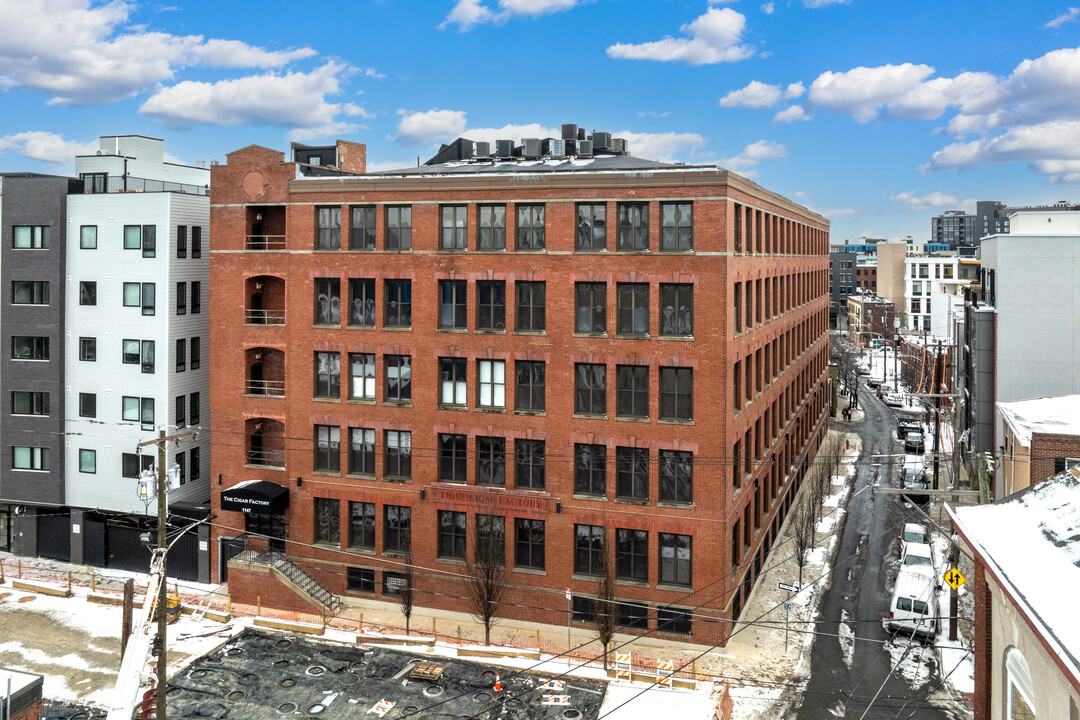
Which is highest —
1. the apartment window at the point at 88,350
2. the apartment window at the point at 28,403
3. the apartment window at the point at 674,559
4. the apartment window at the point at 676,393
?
the apartment window at the point at 88,350

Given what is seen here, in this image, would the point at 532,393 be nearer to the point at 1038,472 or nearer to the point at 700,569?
the point at 700,569

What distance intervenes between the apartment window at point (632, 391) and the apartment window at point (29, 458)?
35324mm

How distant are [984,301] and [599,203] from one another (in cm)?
3419

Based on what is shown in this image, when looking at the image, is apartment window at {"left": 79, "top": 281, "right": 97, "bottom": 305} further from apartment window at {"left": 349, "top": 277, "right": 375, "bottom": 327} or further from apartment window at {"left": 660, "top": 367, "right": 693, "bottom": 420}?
apartment window at {"left": 660, "top": 367, "right": 693, "bottom": 420}

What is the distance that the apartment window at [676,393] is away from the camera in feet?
119

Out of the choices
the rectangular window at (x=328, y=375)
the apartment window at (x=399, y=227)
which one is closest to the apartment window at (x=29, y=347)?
the rectangular window at (x=328, y=375)

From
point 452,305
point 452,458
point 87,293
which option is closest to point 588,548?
point 452,458

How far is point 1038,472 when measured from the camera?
34531 mm

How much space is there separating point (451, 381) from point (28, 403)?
28247mm

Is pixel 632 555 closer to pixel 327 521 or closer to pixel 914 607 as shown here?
pixel 914 607

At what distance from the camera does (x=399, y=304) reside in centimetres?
4078

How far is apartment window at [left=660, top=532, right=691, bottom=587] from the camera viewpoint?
3631cm

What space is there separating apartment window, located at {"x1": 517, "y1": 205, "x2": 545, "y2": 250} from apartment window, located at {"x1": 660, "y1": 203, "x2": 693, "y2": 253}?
5709 millimetres

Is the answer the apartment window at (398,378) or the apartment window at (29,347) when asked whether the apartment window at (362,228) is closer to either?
the apartment window at (398,378)
